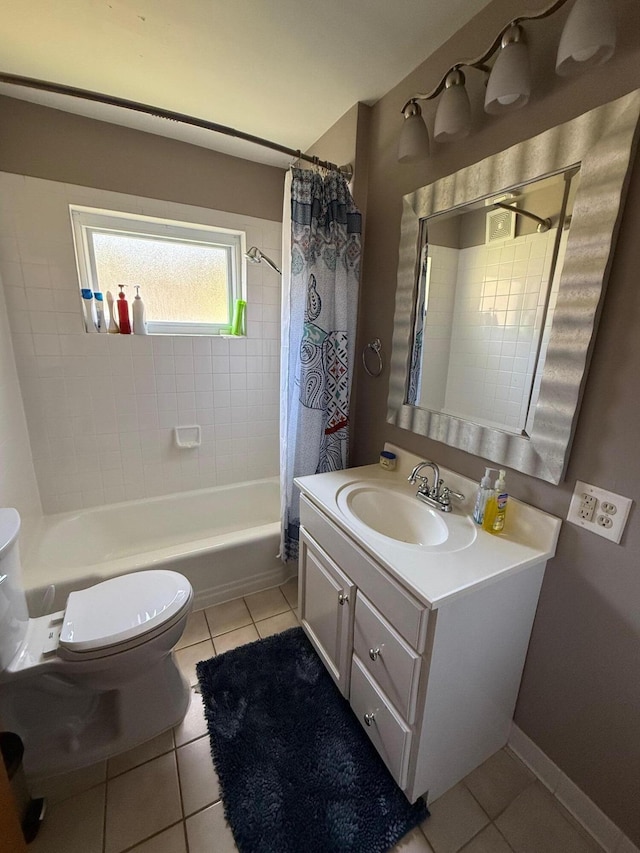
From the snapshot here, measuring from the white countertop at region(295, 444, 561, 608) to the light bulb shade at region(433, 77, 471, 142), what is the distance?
111cm

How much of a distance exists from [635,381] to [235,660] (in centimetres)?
170

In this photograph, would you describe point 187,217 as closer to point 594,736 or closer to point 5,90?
point 5,90

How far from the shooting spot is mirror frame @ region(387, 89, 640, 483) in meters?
0.83

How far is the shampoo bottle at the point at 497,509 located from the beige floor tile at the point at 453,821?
0.83 m

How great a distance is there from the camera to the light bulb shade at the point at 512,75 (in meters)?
0.90

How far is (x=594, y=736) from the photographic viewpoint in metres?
1.00

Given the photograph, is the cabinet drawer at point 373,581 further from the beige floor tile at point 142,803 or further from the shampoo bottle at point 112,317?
the shampoo bottle at point 112,317

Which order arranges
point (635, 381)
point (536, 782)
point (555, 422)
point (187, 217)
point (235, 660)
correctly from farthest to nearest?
point (187, 217)
point (235, 660)
point (536, 782)
point (555, 422)
point (635, 381)

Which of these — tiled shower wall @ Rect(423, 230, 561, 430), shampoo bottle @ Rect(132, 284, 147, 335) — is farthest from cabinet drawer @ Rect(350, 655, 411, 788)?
shampoo bottle @ Rect(132, 284, 147, 335)

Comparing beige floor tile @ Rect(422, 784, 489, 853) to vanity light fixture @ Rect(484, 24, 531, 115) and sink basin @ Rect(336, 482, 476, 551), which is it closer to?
sink basin @ Rect(336, 482, 476, 551)

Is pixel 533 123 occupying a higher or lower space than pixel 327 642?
higher

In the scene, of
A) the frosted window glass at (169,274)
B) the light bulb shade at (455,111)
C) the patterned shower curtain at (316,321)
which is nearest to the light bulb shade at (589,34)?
the light bulb shade at (455,111)

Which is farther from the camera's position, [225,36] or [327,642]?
[327,642]

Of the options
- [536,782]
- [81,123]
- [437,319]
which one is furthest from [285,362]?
[536,782]
